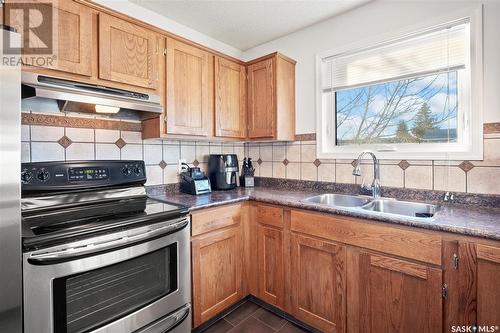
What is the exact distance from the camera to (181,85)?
191 centimetres

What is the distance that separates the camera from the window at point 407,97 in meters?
1.57

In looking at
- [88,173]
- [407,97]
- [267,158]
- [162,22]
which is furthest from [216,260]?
[162,22]

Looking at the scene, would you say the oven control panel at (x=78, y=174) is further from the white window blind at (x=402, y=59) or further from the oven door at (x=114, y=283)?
the white window blind at (x=402, y=59)

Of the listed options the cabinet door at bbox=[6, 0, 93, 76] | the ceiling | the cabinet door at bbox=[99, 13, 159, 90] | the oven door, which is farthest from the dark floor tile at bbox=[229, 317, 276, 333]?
the ceiling

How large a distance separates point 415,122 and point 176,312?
2011 mm

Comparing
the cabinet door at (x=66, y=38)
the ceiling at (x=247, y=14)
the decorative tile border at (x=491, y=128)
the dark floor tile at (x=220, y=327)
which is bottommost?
the dark floor tile at (x=220, y=327)

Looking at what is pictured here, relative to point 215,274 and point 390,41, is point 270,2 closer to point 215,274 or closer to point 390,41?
point 390,41

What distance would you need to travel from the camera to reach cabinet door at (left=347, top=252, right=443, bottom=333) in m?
1.20

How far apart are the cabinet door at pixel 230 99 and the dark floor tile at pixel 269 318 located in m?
1.45

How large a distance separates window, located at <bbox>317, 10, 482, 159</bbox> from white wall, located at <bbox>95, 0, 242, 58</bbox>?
1010 mm

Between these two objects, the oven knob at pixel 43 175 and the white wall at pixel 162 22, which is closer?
the oven knob at pixel 43 175

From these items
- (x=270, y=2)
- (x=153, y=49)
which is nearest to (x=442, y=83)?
(x=270, y=2)

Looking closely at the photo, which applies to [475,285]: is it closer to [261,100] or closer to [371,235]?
[371,235]

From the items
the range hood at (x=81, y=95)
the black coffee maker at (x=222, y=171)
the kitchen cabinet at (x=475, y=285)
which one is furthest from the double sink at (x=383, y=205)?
the range hood at (x=81, y=95)
